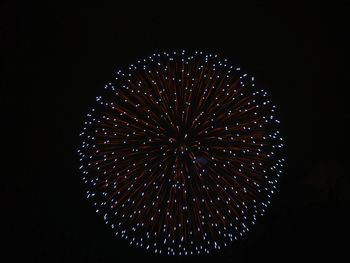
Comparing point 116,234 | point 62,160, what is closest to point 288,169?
point 116,234

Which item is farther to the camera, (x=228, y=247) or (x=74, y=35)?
(x=74, y=35)

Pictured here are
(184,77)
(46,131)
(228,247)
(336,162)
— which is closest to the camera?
(184,77)

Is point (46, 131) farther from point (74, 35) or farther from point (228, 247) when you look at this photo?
point (228, 247)

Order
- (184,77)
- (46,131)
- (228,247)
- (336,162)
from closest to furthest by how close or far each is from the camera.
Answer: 1. (184,77)
2. (228,247)
3. (46,131)
4. (336,162)

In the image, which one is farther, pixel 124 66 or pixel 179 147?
pixel 124 66

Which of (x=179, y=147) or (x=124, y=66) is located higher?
(x=124, y=66)

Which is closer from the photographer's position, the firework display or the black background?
the firework display
